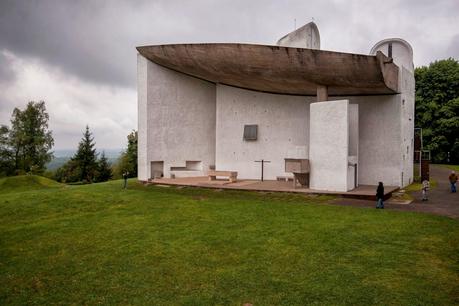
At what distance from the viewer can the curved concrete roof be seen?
12.8 m

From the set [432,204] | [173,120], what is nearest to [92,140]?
[173,120]

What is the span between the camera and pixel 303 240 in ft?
25.4

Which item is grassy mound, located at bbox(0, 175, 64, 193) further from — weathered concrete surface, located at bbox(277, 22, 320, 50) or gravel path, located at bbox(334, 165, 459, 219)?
gravel path, located at bbox(334, 165, 459, 219)

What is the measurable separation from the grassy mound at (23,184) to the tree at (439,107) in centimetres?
3148

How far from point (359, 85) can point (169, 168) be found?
10579 mm

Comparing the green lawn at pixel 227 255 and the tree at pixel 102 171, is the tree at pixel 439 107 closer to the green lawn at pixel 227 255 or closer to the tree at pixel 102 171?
the green lawn at pixel 227 255

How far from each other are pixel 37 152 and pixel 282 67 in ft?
103

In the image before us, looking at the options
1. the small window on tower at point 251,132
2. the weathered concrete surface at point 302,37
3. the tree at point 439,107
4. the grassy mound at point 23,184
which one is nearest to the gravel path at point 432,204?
the small window on tower at point 251,132

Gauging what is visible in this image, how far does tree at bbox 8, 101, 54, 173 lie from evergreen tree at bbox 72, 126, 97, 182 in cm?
349

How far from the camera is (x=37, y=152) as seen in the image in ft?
117

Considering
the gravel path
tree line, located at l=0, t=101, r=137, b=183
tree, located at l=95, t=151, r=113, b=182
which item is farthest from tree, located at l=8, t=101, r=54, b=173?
the gravel path

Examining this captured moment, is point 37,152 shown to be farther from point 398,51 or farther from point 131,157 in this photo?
point 398,51

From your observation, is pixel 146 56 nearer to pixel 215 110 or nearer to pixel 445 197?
pixel 215 110

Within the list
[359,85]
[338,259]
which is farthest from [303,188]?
[338,259]
